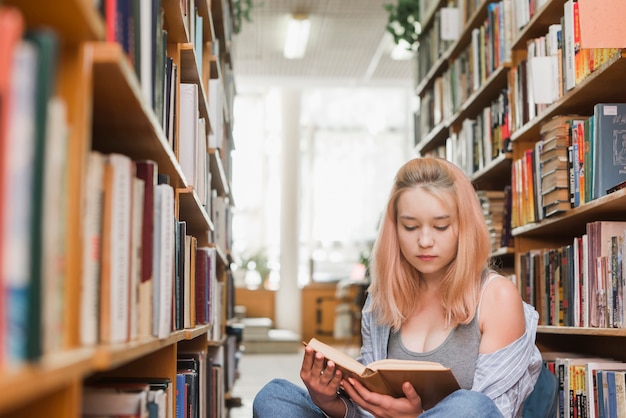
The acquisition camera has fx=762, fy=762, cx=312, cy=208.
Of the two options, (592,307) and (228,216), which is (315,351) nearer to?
(592,307)

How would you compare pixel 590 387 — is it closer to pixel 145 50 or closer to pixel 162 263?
pixel 162 263

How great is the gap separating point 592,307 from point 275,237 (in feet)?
25.4

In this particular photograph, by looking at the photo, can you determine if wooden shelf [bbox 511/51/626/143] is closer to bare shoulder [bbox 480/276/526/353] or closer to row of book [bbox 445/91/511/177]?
row of book [bbox 445/91/511/177]

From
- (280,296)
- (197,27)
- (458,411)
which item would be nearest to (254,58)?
(280,296)

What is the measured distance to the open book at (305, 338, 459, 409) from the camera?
4.87 ft

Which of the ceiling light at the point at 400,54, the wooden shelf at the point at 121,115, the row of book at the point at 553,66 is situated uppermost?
the ceiling light at the point at 400,54

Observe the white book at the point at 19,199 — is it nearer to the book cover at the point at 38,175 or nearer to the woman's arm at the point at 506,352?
the book cover at the point at 38,175

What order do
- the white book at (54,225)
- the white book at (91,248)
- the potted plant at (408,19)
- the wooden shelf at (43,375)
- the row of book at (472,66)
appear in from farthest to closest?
the potted plant at (408,19) → the row of book at (472,66) → the white book at (91,248) → the white book at (54,225) → the wooden shelf at (43,375)

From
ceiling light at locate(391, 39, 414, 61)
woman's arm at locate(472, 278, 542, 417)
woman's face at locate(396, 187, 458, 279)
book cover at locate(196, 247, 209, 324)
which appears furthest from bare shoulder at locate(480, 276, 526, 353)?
ceiling light at locate(391, 39, 414, 61)

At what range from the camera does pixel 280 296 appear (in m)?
8.60

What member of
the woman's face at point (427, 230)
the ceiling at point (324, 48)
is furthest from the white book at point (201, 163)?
the ceiling at point (324, 48)

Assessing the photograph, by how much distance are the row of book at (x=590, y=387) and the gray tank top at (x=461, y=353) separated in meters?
0.47

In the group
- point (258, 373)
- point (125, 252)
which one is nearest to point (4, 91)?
point (125, 252)

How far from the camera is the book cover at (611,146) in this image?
2031mm
